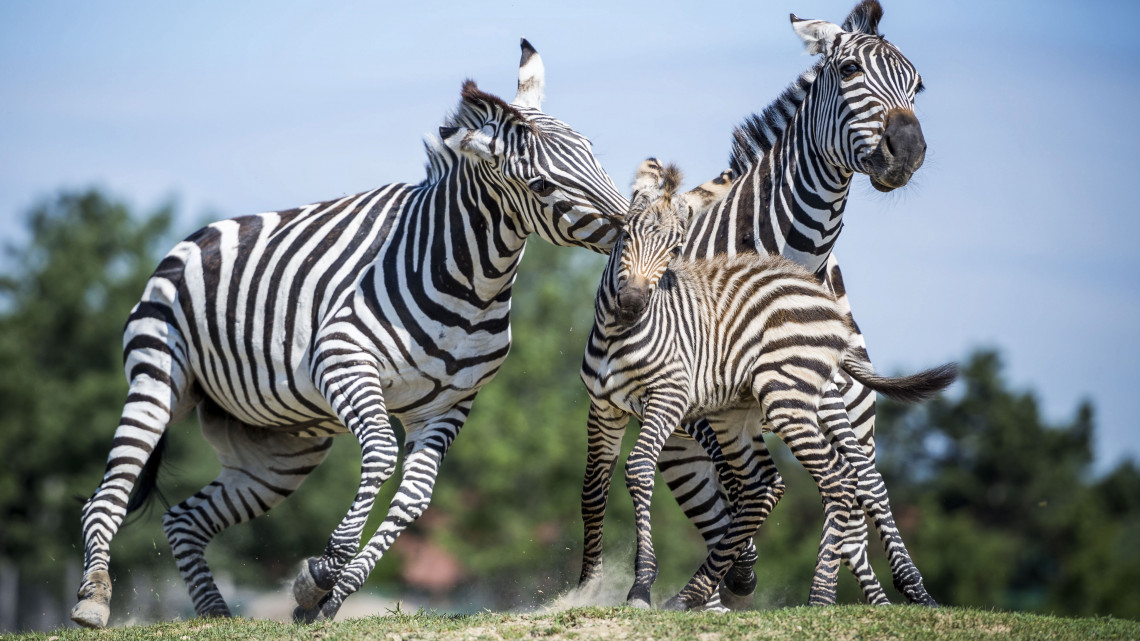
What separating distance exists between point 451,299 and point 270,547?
28.8m

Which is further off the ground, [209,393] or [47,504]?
[209,393]

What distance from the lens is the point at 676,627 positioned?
5.94 metres

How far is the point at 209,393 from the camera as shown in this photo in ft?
27.9

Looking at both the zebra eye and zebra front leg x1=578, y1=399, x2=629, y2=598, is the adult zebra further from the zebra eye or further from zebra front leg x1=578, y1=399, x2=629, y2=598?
zebra front leg x1=578, y1=399, x2=629, y2=598

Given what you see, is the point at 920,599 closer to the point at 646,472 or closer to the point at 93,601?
the point at 646,472

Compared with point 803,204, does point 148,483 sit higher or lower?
lower

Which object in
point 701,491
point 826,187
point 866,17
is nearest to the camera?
point 826,187

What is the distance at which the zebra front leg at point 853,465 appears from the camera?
23.9 feet

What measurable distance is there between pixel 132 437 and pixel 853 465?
5239 mm

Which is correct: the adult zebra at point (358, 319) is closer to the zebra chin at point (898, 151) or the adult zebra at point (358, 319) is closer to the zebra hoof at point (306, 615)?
the zebra hoof at point (306, 615)

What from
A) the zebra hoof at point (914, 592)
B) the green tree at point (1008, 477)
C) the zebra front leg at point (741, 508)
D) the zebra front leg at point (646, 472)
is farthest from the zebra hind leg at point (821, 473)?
the green tree at point (1008, 477)

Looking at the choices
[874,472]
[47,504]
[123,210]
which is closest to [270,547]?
[47,504]

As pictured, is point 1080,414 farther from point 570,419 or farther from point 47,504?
point 47,504

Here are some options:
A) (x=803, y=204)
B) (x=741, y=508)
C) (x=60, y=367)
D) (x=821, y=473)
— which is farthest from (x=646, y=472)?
(x=60, y=367)
